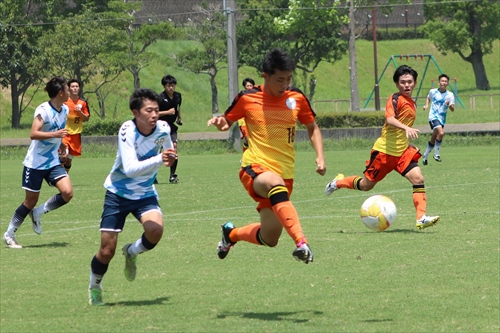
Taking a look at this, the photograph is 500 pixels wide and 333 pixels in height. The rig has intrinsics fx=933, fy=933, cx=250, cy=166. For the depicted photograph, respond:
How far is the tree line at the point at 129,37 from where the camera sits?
152 ft

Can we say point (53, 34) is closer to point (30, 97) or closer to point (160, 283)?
point (30, 97)

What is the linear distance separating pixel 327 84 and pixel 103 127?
25.7 meters

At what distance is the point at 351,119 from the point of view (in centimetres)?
3500

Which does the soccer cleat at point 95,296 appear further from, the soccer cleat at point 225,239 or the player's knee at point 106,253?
the soccer cleat at point 225,239

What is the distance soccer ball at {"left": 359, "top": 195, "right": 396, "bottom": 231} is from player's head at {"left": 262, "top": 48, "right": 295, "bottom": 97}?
241 centimetres

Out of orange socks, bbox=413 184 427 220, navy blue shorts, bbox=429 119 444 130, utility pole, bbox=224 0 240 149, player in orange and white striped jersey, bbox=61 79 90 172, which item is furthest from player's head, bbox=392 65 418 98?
utility pole, bbox=224 0 240 149

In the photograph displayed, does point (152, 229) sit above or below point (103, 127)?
above

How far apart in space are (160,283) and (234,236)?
0.86m

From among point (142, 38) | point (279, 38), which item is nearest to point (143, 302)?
point (142, 38)

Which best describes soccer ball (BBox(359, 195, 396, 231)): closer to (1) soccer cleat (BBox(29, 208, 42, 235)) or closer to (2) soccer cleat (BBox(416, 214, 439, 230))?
(2) soccer cleat (BBox(416, 214, 439, 230))

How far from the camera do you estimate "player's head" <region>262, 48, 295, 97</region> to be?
764 cm

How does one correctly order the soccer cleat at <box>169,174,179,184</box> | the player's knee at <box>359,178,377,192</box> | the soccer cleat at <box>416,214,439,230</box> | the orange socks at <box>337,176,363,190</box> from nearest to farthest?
the soccer cleat at <box>416,214,439,230</box> → the player's knee at <box>359,178,377,192</box> → the orange socks at <box>337,176,363,190</box> → the soccer cleat at <box>169,174,179,184</box>

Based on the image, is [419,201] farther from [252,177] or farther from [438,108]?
[438,108]

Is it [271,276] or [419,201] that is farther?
[419,201]
